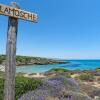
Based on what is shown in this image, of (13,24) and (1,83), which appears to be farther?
(1,83)

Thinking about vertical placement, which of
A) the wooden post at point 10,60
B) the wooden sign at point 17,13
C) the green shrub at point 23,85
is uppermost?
the wooden sign at point 17,13

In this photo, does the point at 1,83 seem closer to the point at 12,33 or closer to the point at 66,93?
the point at 66,93

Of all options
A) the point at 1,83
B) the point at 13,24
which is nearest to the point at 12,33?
the point at 13,24

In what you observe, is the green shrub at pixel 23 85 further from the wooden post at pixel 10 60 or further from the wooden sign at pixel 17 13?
the wooden sign at pixel 17 13

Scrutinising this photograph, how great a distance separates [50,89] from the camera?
9.30 meters

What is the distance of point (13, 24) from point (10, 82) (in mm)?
1208

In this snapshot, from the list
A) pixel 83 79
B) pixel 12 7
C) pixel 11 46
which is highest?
pixel 12 7

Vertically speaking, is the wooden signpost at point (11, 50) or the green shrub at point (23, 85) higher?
the wooden signpost at point (11, 50)

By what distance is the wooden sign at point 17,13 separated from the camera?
5577 millimetres

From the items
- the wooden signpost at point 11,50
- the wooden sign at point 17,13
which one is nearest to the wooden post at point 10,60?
the wooden signpost at point 11,50

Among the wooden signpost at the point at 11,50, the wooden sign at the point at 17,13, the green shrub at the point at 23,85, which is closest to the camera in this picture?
the wooden sign at the point at 17,13

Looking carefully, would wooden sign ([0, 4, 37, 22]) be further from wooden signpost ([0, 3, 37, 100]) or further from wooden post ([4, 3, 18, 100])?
wooden post ([4, 3, 18, 100])

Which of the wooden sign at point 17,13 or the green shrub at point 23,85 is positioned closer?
the wooden sign at point 17,13

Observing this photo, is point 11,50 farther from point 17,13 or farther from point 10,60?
point 17,13
